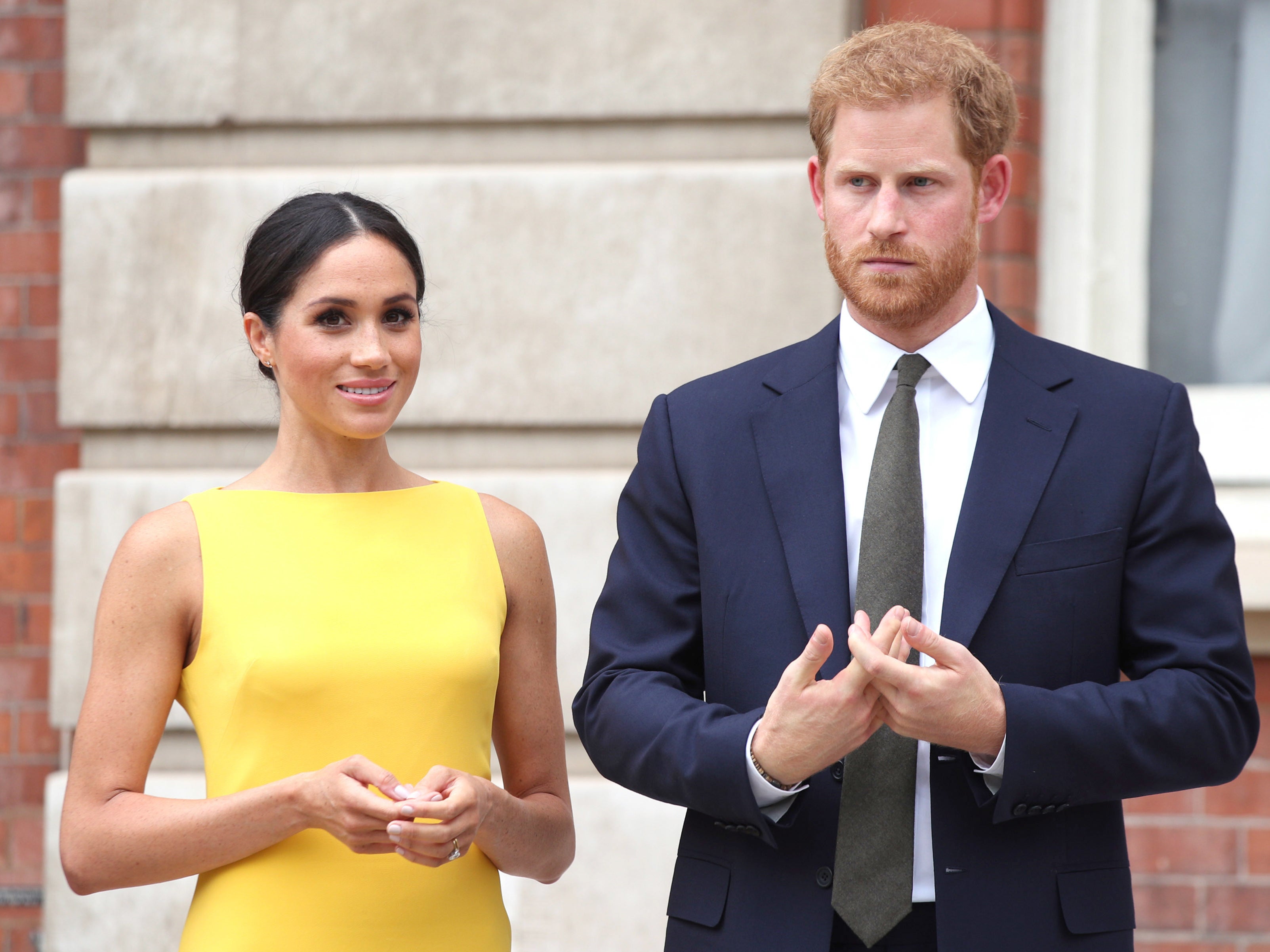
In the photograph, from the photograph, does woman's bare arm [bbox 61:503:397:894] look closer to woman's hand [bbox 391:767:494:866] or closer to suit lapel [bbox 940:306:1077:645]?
woman's hand [bbox 391:767:494:866]

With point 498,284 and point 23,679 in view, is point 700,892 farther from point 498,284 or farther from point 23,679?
point 23,679

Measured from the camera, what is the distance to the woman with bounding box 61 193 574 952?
2004mm

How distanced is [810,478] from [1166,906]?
82.4 inches

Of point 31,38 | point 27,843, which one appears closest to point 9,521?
point 27,843

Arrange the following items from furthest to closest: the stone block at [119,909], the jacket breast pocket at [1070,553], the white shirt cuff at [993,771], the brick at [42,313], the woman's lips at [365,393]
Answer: the brick at [42,313]
the stone block at [119,909]
the woman's lips at [365,393]
the jacket breast pocket at [1070,553]
the white shirt cuff at [993,771]

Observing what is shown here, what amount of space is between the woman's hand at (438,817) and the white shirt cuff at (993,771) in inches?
17.0

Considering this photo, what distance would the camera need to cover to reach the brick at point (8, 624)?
3.75 meters

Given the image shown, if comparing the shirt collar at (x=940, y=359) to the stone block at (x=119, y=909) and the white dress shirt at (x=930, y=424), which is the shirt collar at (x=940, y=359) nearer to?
the white dress shirt at (x=930, y=424)

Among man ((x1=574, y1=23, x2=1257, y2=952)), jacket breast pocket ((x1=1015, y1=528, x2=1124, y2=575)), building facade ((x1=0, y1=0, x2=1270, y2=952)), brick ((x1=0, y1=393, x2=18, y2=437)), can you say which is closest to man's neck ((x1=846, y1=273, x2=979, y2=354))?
man ((x1=574, y1=23, x2=1257, y2=952))

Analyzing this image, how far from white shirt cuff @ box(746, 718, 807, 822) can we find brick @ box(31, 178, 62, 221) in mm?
2926

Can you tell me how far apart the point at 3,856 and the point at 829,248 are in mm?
3039

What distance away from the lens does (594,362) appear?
3.56 meters

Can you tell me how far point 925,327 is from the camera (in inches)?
80.0

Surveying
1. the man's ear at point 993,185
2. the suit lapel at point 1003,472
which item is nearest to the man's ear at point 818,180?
the man's ear at point 993,185
